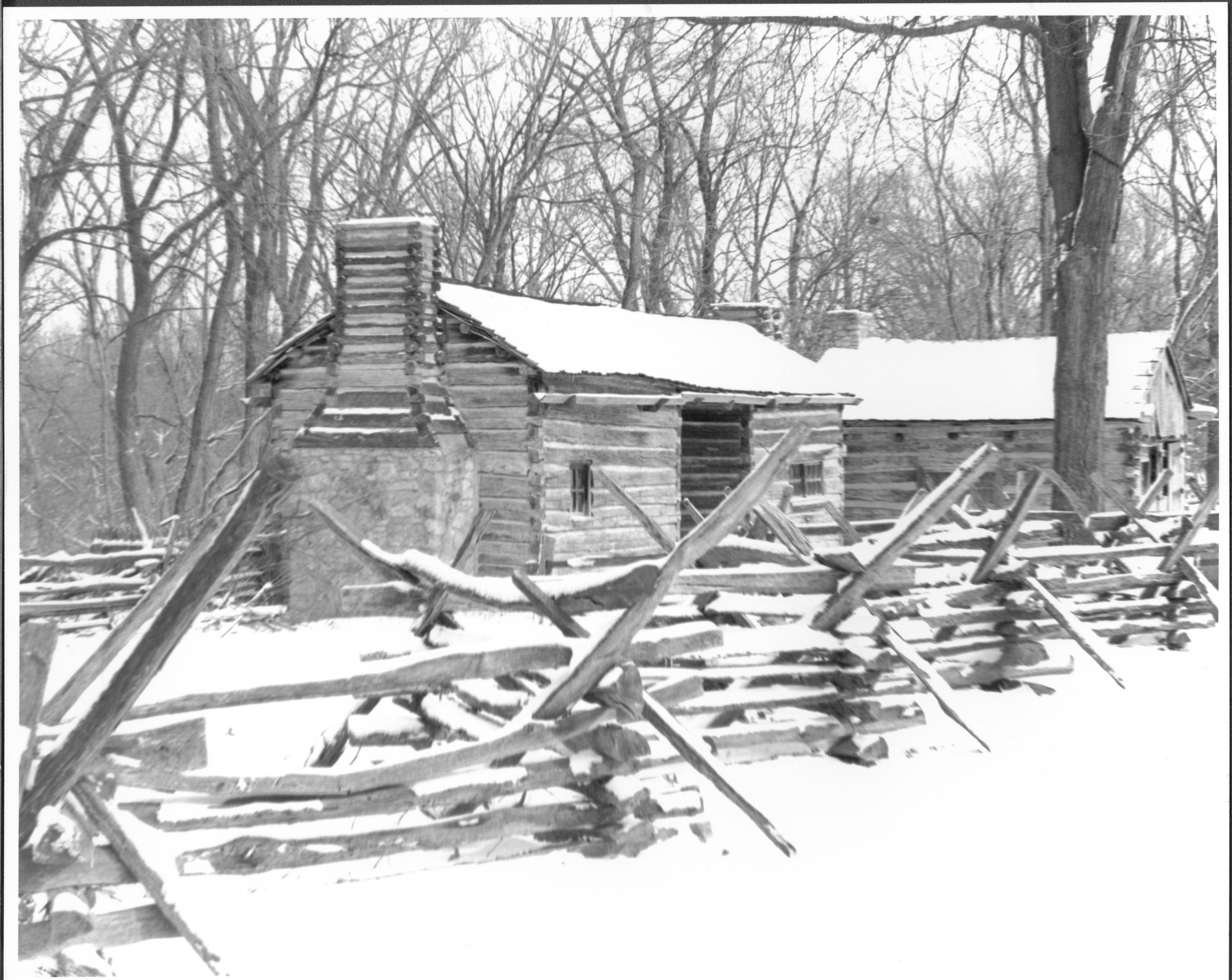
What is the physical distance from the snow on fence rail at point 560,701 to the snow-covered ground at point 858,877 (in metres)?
0.17

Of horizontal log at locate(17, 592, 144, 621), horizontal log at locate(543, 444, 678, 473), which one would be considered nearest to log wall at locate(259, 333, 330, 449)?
horizontal log at locate(17, 592, 144, 621)

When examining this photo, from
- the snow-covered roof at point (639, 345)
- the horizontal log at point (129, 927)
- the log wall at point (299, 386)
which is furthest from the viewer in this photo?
the snow-covered roof at point (639, 345)

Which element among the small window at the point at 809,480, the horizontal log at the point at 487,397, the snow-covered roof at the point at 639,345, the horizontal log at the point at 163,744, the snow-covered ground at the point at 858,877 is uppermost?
the snow-covered roof at the point at 639,345

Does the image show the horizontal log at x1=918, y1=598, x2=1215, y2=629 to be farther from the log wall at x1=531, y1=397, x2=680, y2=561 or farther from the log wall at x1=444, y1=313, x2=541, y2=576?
the log wall at x1=444, y1=313, x2=541, y2=576

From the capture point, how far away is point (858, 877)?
4.88 m

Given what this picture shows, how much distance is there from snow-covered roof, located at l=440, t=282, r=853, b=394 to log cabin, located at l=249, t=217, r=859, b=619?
1 cm

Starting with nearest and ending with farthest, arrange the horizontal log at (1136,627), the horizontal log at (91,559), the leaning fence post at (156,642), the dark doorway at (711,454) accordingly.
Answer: the leaning fence post at (156,642), the horizontal log at (91,559), the horizontal log at (1136,627), the dark doorway at (711,454)

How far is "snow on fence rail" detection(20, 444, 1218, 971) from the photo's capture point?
3377mm

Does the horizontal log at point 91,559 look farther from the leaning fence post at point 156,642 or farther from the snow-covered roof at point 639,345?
the snow-covered roof at point 639,345

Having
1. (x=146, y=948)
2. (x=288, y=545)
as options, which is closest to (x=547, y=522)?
(x=288, y=545)

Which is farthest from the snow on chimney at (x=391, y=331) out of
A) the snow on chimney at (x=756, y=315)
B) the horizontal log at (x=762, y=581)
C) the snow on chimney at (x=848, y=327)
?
the snow on chimney at (x=848, y=327)

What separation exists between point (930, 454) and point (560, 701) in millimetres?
4401

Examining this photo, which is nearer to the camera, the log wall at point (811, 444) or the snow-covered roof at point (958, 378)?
the snow-covered roof at point (958, 378)

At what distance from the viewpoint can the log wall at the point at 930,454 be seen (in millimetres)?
7352
